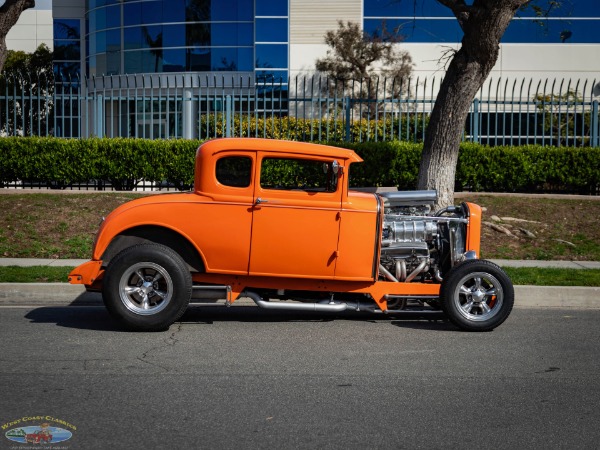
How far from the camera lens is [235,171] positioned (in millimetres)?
9172

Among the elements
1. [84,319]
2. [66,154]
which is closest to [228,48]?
[66,154]

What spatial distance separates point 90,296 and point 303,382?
4732 millimetres

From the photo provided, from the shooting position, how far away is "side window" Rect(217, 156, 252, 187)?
9.12 meters

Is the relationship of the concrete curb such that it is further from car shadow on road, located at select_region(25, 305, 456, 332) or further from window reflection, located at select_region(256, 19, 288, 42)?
window reflection, located at select_region(256, 19, 288, 42)

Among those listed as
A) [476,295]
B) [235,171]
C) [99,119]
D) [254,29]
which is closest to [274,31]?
[254,29]

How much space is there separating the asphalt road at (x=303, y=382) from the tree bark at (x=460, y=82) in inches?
232

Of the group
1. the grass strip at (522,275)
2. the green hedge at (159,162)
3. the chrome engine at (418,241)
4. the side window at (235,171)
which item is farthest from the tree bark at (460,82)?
the side window at (235,171)

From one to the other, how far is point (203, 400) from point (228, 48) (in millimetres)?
34846

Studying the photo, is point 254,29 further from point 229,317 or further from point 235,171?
point 235,171

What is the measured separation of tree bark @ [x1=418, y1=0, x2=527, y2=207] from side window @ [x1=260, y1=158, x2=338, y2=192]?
6.14 metres

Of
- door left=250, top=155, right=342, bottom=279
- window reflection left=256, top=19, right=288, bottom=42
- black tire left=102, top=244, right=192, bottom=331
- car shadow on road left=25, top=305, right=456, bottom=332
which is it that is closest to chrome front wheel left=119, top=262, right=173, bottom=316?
black tire left=102, top=244, right=192, bottom=331

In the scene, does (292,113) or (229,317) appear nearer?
(229,317)

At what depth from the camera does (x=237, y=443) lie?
5449 millimetres

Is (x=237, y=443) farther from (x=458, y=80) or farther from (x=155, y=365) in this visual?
(x=458, y=80)
